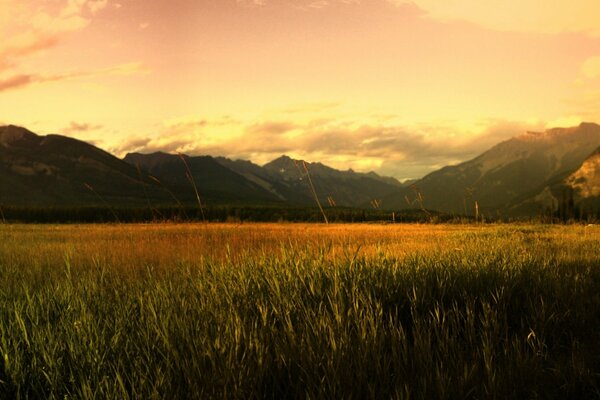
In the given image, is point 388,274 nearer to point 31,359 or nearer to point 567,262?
point 31,359

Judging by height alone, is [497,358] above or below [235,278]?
below

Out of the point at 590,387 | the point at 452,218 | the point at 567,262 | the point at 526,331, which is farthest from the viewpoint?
the point at 452,218

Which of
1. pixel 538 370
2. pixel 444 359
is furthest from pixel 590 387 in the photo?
pixel 444 359

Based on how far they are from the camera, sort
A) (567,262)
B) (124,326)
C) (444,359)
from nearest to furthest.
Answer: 1. (444,359)
2. (124,326)
3. (567,262)

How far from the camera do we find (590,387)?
12.4 feet

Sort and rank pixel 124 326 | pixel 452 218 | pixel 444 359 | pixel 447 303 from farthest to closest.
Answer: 1. pixel 452 218
2. pixel 447 303
3. pixel 124 326
4. pixel 444 359

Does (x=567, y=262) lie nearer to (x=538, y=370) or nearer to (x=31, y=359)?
(x=538, y=370)

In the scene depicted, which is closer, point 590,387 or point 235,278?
point 590,387

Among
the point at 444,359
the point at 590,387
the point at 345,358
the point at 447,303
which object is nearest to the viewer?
the point at 345,358

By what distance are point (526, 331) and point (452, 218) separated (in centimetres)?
3694

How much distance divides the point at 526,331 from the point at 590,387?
1558 millimetres

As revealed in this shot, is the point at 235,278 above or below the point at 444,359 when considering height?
above

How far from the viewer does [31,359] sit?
3801 mm

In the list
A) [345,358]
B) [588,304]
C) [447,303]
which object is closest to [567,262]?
[588,304]
